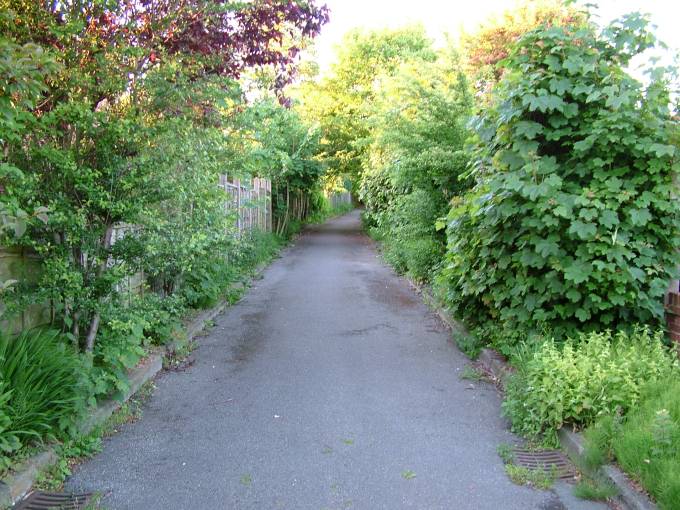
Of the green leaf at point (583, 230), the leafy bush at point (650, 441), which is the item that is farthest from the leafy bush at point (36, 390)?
the green leaf at point (583, 230)

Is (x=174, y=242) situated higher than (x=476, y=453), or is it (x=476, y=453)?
(x=174, y=242)

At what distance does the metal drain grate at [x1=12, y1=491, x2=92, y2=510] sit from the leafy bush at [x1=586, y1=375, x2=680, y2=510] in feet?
10.7

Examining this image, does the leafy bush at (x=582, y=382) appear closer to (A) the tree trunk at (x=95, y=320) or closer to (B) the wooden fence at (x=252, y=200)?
(A) the tree trunk at (x=95, y=320)

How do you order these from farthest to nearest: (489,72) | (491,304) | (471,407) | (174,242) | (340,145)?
(340,145) → (489,72) → (491,304) → (174,242) → (471,407)

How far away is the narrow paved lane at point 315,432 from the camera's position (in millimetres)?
3646

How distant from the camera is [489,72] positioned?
11.1 m

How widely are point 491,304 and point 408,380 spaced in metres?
1.42

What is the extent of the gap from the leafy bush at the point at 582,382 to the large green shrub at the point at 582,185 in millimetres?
504

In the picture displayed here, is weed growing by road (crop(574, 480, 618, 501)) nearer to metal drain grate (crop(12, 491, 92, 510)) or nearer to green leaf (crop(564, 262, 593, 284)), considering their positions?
green leaf (crop(564, 262, 593, 284))

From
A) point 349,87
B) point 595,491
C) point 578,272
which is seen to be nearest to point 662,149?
point 578,272

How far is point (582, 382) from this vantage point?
4.30 meters

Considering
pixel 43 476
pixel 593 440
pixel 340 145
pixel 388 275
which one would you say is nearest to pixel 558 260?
pixel 593 440

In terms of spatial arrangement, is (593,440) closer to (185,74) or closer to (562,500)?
(562,500)

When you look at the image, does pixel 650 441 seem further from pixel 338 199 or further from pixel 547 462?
pixel 338 199
